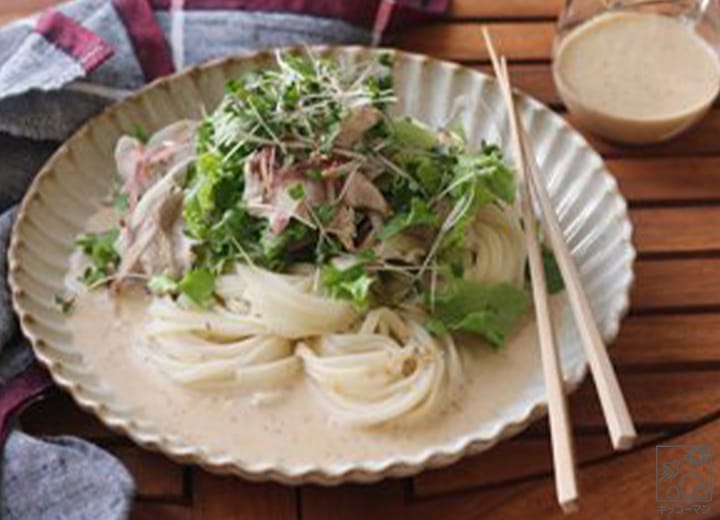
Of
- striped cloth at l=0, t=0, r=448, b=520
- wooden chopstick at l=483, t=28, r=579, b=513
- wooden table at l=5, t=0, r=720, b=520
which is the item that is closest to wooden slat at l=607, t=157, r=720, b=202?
wooden table at l=5, t=0, r=720, b=520

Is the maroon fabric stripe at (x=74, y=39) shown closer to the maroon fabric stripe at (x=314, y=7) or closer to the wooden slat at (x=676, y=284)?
the maroon fabric stripe at (x=314, y=7)

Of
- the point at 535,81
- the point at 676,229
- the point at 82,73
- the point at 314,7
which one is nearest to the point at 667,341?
the point at 676,229

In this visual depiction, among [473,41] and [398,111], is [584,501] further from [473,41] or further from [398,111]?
[473,41]

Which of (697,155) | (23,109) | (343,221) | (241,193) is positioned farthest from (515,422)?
(23,109)

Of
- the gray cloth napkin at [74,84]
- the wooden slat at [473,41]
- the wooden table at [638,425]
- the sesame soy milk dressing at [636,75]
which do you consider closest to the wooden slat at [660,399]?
the wooden table at [638,425]

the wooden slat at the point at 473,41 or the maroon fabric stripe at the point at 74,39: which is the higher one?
the maroon fabric stripe at the point at 74,39
